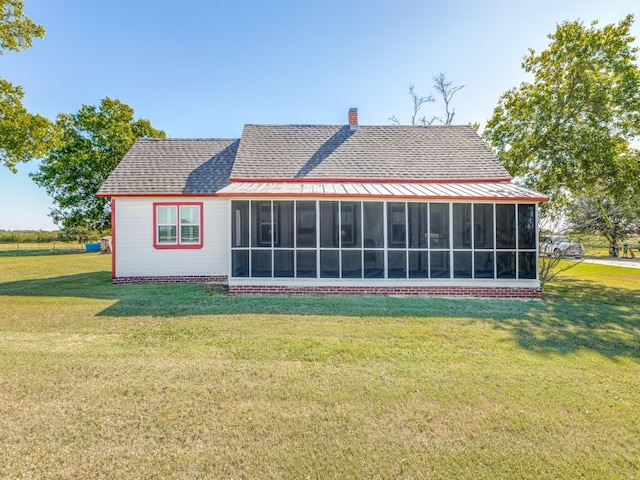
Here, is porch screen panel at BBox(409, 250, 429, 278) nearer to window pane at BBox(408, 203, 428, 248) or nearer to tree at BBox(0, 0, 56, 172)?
window pane at BBox(408, 203, 428, 248)

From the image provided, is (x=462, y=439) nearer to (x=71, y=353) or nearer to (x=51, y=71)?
(x=71, y=353)

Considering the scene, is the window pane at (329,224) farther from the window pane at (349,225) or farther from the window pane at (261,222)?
the window pane at (261,222)

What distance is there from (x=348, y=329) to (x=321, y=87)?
15.7m

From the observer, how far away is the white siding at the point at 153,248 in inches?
454

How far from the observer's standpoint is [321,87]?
18.1 meters

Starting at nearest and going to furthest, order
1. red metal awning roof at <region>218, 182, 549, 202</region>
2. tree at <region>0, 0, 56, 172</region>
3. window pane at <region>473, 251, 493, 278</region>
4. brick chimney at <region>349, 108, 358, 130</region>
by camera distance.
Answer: red metal awning roof at <region>218, 182, 549, 202</region> → tree at <region>0, 0, 56, 172</region> → window pane at <region>473, 251, 493, 278</region> → brick chimney at <region>349, 108, 358, 130</region>

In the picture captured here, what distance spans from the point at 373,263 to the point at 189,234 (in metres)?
6.71

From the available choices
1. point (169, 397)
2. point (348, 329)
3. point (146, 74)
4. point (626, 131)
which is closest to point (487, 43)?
point (626, 131)

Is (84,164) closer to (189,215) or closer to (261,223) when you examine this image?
(189,215)

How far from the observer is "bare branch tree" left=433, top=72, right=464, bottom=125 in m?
26.7

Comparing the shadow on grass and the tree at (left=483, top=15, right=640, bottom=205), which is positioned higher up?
the tree at (left=483, top=15, right=640, bottom=205)

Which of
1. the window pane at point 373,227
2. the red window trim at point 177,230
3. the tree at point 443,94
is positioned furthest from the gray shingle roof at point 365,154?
the tree at point 443,94

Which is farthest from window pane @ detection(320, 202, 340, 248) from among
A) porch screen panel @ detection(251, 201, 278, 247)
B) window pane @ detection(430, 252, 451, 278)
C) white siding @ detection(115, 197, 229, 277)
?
white siding @ detection(115, 197, 229, 277)

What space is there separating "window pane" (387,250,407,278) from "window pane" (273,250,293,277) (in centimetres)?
316
